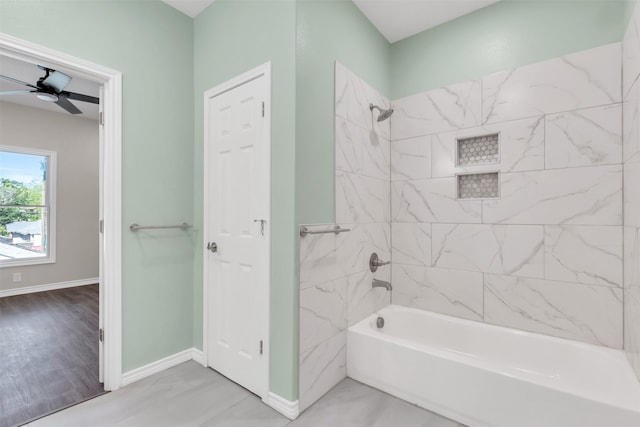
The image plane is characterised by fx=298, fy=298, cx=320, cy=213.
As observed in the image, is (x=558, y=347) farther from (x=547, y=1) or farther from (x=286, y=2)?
(x=286, y=2)

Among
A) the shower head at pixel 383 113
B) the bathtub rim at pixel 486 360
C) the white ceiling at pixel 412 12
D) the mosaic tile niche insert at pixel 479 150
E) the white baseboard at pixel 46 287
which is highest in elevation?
the white ceiling at pixel 412 12

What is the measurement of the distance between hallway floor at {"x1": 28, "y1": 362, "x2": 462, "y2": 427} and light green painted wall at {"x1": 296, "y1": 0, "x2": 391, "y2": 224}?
3.72 feet

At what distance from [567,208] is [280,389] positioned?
213cm

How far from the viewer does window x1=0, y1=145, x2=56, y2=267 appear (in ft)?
13.7

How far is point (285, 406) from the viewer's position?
173 cm

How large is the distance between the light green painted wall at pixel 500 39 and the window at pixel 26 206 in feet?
16.8

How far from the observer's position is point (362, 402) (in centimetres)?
185

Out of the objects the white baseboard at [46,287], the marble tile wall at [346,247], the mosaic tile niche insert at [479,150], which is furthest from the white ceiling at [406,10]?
the white baseboard at [46,287]

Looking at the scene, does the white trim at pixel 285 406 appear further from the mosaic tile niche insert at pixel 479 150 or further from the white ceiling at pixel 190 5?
the white ceiling at pixel 190 5

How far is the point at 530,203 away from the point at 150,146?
270 centimetres

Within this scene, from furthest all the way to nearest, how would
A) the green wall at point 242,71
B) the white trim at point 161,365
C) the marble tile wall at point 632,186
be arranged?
1. the white trim at point 161,365
2. the green wall at point 242,71
3. the marble tile wall at point 632,186

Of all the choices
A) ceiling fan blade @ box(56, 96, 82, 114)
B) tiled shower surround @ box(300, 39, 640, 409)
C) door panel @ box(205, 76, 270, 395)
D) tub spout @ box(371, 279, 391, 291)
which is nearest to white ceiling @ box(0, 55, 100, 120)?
ceiling fan blade @ box(56, 96, 82, 114)

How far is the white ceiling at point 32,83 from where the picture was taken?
300 cm

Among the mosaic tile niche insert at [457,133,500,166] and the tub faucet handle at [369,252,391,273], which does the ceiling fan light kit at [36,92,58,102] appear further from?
the mosaic tile niche insert at [457,133,500,166]
